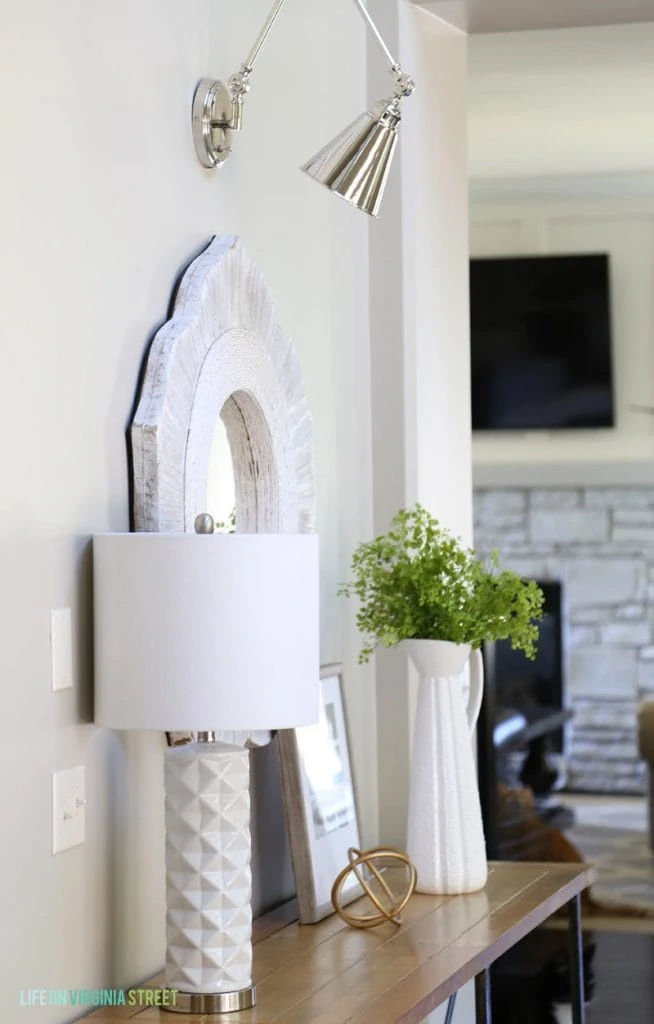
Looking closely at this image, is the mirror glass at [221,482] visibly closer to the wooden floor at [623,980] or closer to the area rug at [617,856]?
the wooden floor at [623,980]

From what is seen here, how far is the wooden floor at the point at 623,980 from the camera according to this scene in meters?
3.81

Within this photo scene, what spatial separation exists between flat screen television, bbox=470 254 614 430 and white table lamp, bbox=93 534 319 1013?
551cm

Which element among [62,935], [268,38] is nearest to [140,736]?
[62,935]

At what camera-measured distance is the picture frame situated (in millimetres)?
2385

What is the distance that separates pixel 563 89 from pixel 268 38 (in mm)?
3113

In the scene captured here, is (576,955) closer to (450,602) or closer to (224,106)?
(450,602)

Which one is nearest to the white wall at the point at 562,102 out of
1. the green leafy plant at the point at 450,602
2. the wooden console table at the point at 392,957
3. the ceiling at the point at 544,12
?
the ceiling at the point at 544,12

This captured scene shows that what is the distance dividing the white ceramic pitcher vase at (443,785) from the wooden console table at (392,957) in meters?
0.05

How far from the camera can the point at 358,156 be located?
2.24m

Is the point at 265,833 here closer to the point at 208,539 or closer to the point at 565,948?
the point at 208,539

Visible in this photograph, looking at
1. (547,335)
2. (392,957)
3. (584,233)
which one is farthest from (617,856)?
(392,957)

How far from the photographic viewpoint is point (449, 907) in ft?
7.98

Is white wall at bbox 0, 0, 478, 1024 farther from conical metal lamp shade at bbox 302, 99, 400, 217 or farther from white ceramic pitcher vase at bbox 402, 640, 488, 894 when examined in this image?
white ceramic pitcher vase at bbox 402, 640, 488, 894

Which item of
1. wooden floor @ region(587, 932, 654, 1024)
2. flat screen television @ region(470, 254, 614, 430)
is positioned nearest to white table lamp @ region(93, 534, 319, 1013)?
wooden floor @ region(587, 932, 654, 1024)
